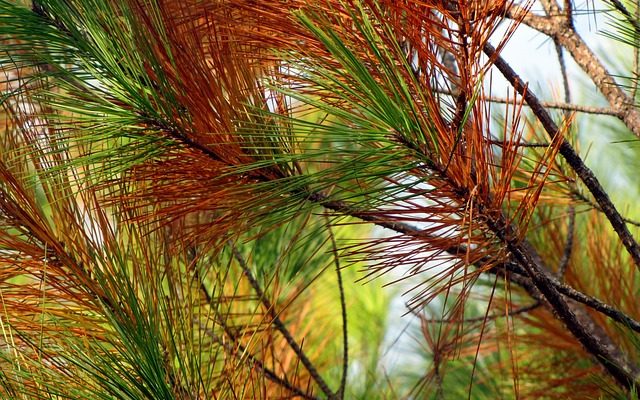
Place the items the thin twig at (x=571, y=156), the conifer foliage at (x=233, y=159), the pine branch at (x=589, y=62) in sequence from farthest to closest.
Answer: the pine branch at (x=589, y=62) < the thin twig at (x=571, y=156) < the conifer foliage at (x=233, y=159)

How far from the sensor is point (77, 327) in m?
0.86

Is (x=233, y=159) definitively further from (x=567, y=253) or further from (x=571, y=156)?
(x=567, y=253)

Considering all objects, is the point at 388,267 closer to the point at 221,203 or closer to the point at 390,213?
the point at 390,213

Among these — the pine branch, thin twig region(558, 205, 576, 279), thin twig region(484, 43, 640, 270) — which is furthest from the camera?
thin twig region(558, 205, 576, 279)

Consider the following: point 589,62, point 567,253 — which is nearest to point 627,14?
point 589,62

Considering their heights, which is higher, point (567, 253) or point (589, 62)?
point (589, 62)

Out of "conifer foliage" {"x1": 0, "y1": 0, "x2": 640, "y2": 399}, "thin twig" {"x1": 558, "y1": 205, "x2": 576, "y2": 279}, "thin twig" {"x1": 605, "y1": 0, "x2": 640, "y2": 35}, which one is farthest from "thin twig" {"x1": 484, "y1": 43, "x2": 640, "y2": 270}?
"thin twig" {"x1": 558, "y1": 205, "x2": 576, "y2": 279}

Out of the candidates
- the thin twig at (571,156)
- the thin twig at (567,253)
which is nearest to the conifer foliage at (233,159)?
the thin twig at (571,156)

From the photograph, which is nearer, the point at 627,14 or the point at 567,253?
the point at 627,14

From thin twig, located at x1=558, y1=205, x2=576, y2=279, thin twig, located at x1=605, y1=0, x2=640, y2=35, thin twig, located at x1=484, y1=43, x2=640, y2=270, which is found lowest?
thin twig, located at x1=558, y1=205, x2=576, y2=279

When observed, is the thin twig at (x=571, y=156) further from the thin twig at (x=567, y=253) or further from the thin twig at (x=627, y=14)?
the thin twig at (x=567, y=253)

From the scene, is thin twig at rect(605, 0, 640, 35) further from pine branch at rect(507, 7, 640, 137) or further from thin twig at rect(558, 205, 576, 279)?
thin twig at rect(558, 205, 576, 279)

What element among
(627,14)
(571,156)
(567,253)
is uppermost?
(627,14)

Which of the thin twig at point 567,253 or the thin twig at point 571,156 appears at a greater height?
the thin twig at point 571,156
